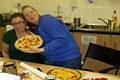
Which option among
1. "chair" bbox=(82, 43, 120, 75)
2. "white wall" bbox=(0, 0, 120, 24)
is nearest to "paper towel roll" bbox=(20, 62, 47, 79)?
"chair" bbox=(82, 43, 120, 75)

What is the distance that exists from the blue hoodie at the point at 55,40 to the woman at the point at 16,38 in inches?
6.3

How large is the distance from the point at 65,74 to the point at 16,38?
2.61 feet

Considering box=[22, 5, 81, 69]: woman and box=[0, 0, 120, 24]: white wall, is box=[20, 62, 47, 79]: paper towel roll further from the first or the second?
box=[0, 0, 120, 24]: white wall

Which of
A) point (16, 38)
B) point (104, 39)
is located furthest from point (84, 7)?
point (16, 38)

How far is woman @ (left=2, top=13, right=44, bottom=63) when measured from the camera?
2.60 m

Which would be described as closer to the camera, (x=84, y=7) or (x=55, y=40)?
(x=55, y=40)

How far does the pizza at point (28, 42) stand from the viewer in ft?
7.93

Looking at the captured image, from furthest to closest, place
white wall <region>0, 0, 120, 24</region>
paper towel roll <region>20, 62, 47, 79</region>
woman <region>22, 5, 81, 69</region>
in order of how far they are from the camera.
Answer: white wall <region>0, 0, 120, 24</region>, woman <region>22, 5, 81, 69</region>, paper towel roll <region>20, 62, 47, 79</region>

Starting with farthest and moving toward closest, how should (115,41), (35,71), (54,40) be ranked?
(115,41) < (54,40) < (35,71)

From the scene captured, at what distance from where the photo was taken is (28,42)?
2.53 metres

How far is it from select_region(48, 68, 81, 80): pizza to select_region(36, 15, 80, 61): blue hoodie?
233mm

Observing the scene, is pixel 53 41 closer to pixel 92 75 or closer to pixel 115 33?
pixel 92 75

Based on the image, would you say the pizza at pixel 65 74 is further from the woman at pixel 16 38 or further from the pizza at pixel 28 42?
the woman at pixel 16 38

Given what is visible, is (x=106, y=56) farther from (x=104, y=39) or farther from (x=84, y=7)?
(x=84, y=7)
